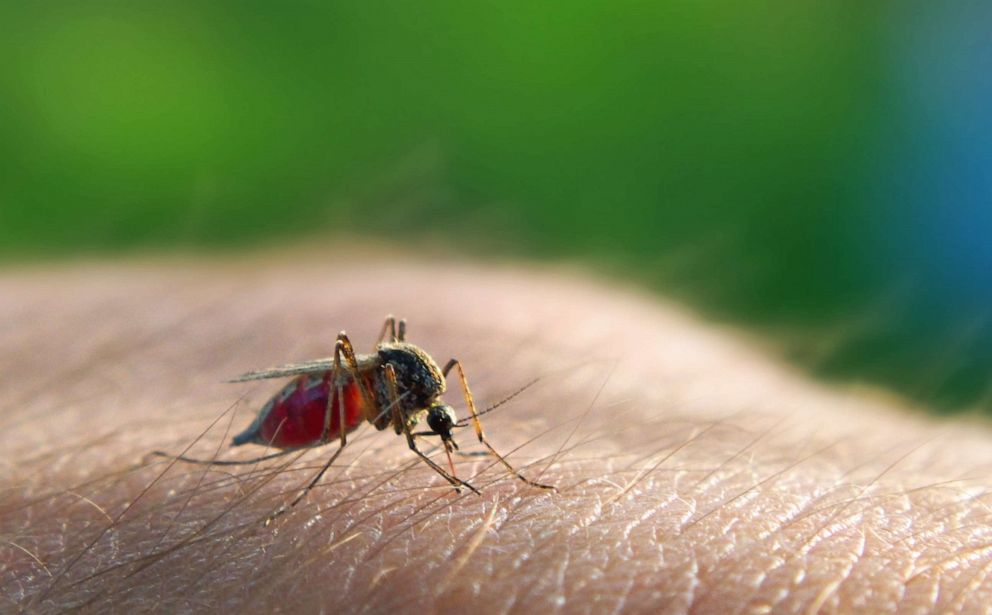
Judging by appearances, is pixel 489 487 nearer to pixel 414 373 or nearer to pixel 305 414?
pixel 305 414

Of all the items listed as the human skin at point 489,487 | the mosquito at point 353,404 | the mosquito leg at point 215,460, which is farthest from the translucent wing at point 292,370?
the mosquito leg at point 215,460

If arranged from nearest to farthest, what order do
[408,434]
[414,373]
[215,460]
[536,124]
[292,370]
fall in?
[215,460], [408,434], [292,370], [414,373], [536,124]

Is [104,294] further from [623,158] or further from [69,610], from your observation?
[623,158]

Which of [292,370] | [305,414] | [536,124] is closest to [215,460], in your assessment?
[305,414]

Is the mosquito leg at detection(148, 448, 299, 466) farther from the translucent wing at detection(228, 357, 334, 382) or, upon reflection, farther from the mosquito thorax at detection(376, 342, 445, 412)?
the mosquito thorax at detection(376, 342, 445, 412)

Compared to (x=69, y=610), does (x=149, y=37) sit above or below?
above

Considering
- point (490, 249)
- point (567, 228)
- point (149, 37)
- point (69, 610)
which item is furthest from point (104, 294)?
point (149, 37)
